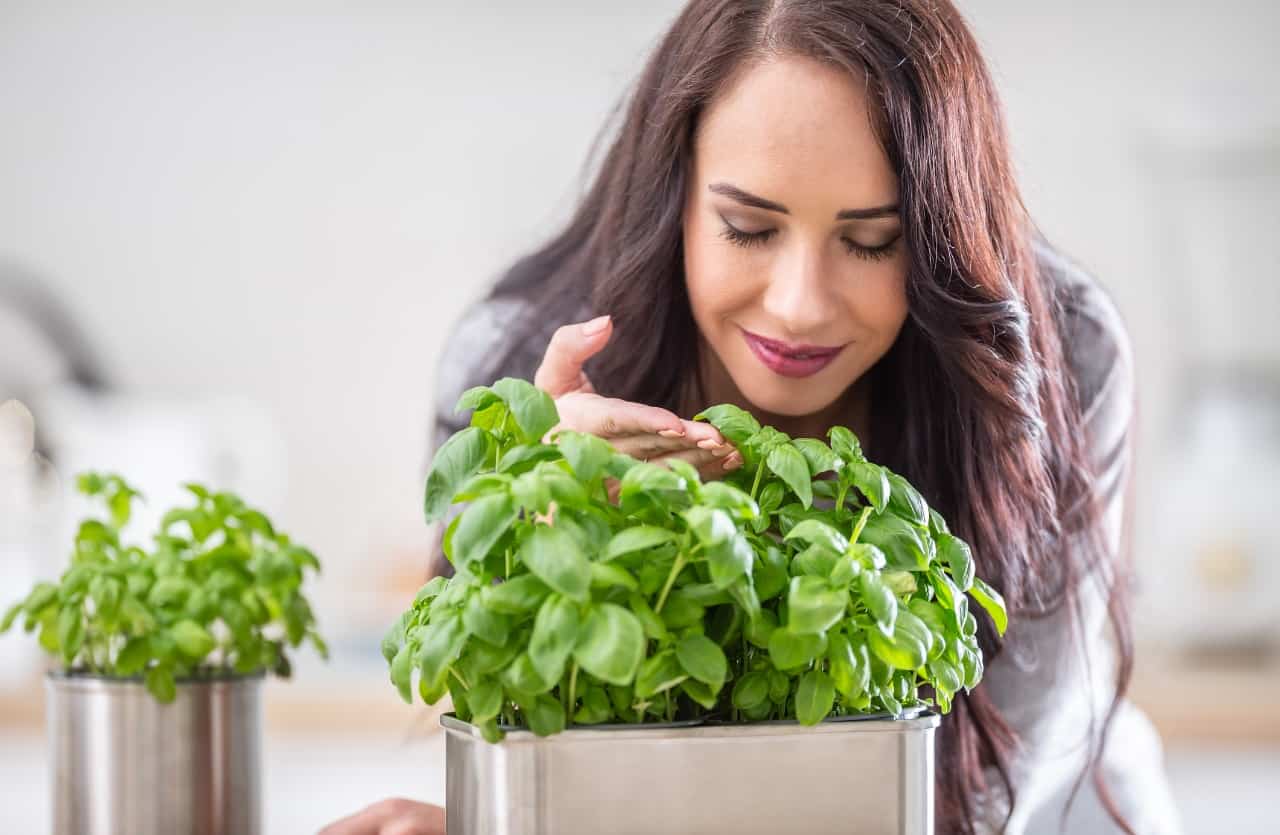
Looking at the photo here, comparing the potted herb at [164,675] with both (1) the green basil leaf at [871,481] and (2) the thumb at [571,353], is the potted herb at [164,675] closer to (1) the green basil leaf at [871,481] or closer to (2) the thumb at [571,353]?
(2) the thumb at [571,353]

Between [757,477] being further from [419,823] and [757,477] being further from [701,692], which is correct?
[419,823]

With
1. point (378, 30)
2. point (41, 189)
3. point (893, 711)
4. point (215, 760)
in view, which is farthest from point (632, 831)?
point (41, 189)

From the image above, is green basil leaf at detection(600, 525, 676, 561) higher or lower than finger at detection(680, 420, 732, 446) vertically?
lower

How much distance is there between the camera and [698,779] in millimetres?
578

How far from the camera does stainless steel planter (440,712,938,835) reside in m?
0.57

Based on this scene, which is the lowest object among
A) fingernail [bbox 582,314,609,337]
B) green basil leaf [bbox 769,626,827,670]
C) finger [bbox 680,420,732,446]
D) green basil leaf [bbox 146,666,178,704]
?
green basil leaf [bbox 146,666,178,704]

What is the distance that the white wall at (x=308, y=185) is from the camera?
317 centimetres

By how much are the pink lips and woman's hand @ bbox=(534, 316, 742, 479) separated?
0.45ft

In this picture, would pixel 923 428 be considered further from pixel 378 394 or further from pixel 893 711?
pixel 378 394

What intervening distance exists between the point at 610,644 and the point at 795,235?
0.46m

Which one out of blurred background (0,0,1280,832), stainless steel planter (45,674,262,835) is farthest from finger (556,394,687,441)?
blurred background (0,0,1280,832)

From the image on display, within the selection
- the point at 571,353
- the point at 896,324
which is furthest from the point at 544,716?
the point at 896,324

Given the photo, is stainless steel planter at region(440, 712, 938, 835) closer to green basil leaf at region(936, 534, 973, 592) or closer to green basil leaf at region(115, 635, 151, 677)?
green basil leaf at region(936, 534, 973, 592)

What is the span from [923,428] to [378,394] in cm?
227
